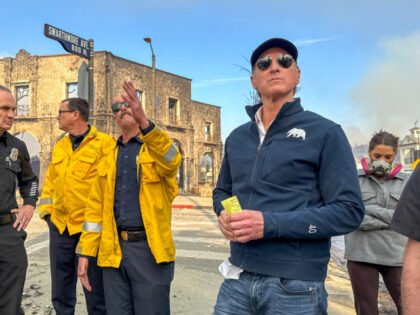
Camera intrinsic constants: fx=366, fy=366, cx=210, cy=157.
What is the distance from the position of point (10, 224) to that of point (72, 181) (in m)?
0.72

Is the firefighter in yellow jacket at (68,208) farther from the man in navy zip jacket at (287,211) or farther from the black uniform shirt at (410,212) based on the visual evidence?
the black uniform shirt at (410,212)

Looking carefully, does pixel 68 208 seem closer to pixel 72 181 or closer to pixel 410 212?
pixel 72 181

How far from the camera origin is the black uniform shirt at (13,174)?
10.3ft

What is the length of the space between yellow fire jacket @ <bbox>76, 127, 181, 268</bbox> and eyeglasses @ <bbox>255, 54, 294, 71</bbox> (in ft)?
2.90

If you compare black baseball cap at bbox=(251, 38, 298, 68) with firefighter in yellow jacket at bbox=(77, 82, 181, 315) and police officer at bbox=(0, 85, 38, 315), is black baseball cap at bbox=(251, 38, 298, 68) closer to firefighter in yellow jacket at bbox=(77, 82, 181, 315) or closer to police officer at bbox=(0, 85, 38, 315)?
firefighter in yellow jacket at bbox=(77, 82, 181, 315)

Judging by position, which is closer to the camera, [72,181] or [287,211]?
[287,211]

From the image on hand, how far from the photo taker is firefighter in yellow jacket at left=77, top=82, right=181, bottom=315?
267 centimetres

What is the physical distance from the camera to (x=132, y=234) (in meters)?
2.73

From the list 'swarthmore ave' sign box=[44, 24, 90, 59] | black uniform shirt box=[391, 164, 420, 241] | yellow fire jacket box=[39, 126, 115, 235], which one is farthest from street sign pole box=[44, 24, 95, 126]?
black uniform shirt box=[391, 164, 420, 241]

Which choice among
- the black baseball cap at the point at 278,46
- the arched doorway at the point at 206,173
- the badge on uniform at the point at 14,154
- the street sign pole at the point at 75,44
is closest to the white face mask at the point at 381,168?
the black baseball cap at the point at 278,46

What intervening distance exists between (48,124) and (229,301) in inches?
1019

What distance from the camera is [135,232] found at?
273 cm

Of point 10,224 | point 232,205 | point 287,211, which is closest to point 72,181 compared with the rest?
point 10,224

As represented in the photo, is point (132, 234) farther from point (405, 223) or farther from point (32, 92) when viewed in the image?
point (32, 92)
